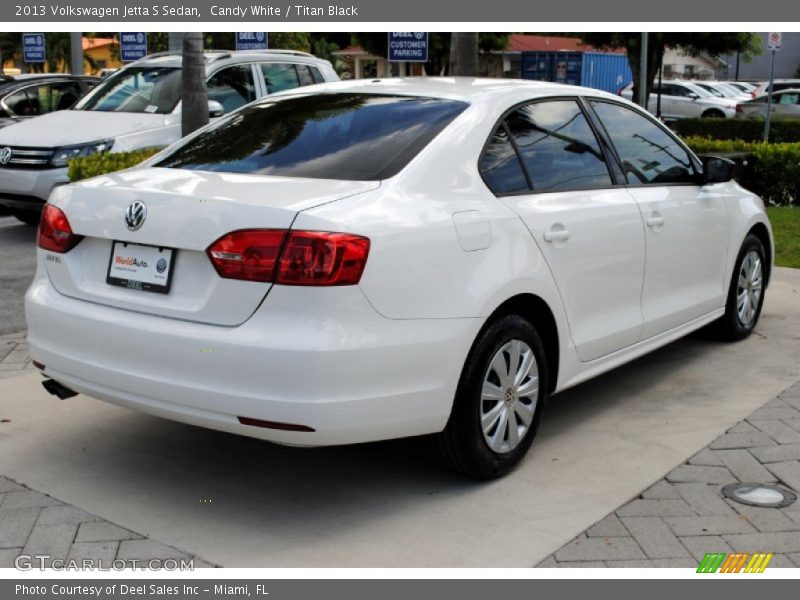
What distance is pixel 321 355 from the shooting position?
12.5 feet

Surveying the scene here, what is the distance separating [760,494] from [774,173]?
361 inches

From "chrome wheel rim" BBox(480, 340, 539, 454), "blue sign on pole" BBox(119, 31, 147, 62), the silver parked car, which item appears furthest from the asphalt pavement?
the silver parked car

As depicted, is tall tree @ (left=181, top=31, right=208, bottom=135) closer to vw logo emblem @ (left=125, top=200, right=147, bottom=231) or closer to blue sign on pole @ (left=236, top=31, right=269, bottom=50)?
vw logo emblem @ (left=125, top=200, right=147, bottom=231)

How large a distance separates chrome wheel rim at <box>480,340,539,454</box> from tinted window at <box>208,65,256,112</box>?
759cm

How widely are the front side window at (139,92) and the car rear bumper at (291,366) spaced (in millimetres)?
7546

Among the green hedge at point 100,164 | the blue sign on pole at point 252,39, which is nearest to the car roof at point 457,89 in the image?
the green hedge at point 100,164

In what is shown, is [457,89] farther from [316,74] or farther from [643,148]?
[316,74]

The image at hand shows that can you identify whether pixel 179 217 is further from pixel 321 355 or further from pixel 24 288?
pixel 24 288

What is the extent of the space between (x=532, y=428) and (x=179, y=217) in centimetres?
177

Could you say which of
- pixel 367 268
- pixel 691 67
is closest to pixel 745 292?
pixel 367 268

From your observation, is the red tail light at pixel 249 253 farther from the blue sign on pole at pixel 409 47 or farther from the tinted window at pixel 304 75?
the blue sign on pole at pixel 409 47

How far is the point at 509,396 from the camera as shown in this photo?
15.0 feet

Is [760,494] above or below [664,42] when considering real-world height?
below

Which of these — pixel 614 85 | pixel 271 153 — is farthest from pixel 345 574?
pixel 614 85
